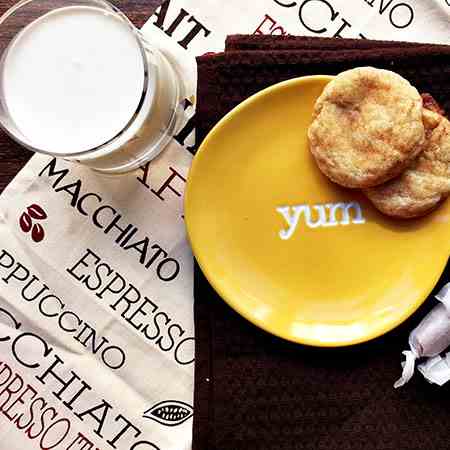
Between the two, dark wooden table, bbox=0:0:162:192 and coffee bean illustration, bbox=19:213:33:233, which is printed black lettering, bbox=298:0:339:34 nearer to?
dark wooden table, bbox=0:0:162:192

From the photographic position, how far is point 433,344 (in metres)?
0.73

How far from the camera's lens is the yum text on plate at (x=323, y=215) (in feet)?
2.45

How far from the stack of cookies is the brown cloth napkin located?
99mm

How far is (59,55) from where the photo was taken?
685mm

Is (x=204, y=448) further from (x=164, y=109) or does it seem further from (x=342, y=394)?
(x=164, y=109)

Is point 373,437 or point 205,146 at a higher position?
point 205,146

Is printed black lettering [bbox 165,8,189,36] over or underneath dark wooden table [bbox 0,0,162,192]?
over

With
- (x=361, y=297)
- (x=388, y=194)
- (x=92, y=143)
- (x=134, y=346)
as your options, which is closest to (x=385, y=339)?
(x=361, y=297)

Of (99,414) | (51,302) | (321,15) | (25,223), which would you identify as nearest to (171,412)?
(99,414)

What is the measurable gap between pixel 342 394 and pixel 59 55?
55 centimetres

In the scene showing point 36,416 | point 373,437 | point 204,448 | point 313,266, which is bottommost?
point 36,416

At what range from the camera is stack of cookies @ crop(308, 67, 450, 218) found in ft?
2.21

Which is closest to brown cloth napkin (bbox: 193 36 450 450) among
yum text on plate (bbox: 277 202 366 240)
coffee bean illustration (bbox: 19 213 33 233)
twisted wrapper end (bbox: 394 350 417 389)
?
twisted wrapper end (bbox: 394 350 417 389)

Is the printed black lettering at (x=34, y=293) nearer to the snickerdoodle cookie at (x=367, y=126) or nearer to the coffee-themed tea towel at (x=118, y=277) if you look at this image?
the coffee-themed tea towel at (x=118, y=277)
